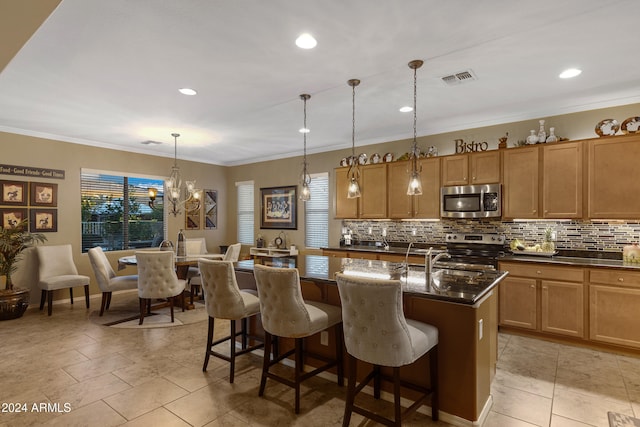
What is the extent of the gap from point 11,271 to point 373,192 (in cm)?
547

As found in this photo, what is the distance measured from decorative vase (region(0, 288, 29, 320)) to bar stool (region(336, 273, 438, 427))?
500cm

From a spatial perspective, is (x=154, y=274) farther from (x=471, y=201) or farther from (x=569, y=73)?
(x=569, y=73)

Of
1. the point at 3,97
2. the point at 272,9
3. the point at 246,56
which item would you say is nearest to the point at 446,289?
the point at 272,9

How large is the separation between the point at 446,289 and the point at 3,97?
501cm

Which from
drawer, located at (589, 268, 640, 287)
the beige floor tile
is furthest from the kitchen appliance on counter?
the beige floor tile

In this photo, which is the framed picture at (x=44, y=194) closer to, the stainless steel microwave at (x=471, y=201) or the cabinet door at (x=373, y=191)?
the cabinet door at (x=373, y=191)

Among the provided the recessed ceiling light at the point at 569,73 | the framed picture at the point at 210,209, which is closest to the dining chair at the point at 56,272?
the framed picture at the point at 210,209

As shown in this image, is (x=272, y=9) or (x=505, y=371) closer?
(x=272, y=9)

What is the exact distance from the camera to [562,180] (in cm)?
396

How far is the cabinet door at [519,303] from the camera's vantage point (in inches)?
154

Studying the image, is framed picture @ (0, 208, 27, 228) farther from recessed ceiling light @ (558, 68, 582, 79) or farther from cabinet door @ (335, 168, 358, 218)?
recessed ceiling light @ (558, 68, 582, 79)

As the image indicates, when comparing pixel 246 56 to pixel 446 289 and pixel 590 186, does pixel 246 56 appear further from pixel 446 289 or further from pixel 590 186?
pixel 590 186

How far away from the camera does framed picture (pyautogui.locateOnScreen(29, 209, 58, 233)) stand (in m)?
5.29

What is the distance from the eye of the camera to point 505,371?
313 centimetres
